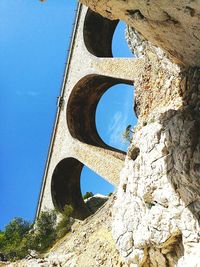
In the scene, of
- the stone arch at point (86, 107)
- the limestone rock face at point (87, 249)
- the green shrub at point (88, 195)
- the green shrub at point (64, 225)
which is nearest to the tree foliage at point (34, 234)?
the green shrub at point (64, 225)

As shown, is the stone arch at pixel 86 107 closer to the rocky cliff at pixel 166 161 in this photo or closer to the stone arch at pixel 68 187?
the stone arch at pixel 68 187

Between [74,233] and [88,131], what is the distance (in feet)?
22.2

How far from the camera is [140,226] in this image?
7426 millimetres

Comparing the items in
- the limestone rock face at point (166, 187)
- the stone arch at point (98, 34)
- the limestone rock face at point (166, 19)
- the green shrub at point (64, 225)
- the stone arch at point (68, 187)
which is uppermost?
the stone arch at point (98, 34)

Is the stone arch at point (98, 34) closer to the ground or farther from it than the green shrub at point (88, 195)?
farther from it

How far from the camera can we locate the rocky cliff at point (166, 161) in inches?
244

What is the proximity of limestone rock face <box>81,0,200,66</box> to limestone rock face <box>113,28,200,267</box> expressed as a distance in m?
0.93

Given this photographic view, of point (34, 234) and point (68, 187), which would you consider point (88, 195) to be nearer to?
point (68, 187)

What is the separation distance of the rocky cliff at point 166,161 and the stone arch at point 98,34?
944 centimetres

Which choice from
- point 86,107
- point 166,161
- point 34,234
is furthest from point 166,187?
point 86,107

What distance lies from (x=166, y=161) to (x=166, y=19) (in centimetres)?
270

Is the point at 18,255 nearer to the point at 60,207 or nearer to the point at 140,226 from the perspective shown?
the point at 60,207

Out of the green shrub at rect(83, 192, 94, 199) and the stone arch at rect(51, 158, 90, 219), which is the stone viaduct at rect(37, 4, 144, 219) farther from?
the green shrub at rect(83, 192, 94, 199)

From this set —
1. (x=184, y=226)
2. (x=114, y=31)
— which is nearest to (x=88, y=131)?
(x=114, y=31)
